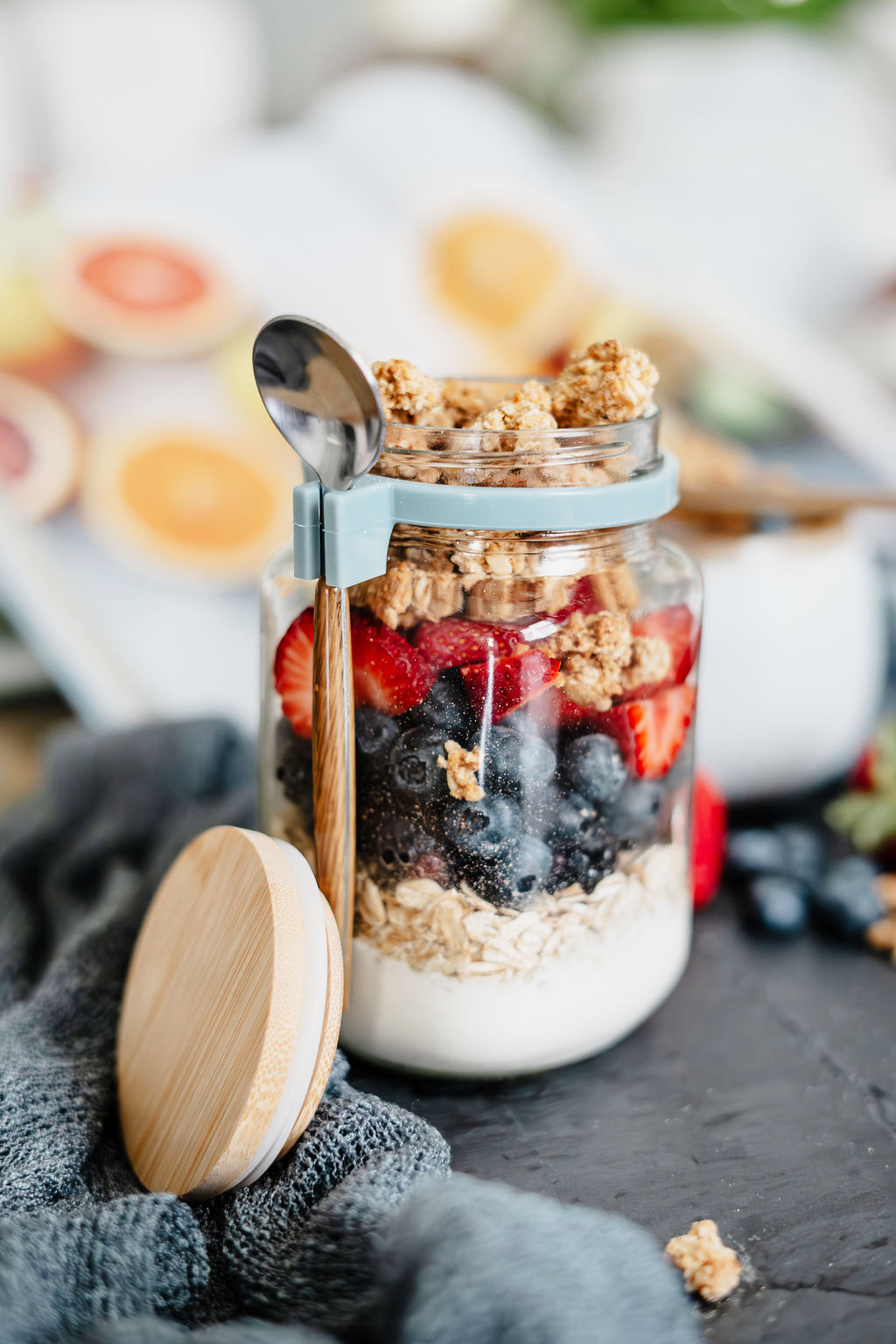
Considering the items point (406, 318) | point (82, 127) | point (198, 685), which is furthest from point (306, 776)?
point (82, 127)

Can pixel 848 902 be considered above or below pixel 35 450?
below

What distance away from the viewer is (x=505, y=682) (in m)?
0.54

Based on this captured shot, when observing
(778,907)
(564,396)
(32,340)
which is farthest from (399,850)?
(32,340)

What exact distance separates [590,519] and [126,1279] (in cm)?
39

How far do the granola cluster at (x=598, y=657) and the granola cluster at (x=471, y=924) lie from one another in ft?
0.33

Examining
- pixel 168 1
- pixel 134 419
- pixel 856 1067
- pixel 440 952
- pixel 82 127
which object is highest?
pixel 168 1

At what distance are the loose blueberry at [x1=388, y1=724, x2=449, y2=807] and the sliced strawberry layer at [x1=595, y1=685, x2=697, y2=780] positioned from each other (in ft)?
0.28

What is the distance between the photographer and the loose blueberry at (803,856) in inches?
32.5

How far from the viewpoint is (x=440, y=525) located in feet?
1.74

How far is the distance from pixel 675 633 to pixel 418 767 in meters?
0.17

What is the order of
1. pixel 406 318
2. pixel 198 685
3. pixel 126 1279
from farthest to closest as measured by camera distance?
pixel 406 318, pixel 198 685, pixel 126 1279

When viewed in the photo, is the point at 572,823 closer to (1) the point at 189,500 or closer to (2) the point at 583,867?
(2) the point at 583,867

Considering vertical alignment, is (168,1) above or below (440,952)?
above

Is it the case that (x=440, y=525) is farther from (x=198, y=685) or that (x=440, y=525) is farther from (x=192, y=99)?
(x=192, y=99)
